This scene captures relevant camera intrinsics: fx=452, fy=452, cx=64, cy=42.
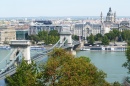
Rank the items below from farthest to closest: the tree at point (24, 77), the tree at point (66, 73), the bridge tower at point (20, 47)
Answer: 1. the bridge tower at point (20, 47)
2. the tree at point (24, 77)
3. the tree at point (66, 73)

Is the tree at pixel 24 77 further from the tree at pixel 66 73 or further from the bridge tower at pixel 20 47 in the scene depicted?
the bridge tower at pixel 20 47

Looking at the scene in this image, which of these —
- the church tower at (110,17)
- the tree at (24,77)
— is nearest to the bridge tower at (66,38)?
the tree at (24,77)

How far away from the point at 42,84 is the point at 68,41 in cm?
1671

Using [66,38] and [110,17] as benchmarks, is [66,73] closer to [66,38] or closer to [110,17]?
[66,38]

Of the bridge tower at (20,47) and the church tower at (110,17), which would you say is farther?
the church tower at (110,17)

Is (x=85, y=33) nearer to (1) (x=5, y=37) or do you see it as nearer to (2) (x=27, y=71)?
(1) (x=5, y=37)

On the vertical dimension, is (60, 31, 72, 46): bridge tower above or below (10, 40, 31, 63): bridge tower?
below

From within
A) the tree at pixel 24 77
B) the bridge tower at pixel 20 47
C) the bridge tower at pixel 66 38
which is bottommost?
the bridge tower at pixel 66 38

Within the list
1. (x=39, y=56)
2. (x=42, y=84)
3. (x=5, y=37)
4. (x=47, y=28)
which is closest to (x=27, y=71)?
(x=42, y=84)

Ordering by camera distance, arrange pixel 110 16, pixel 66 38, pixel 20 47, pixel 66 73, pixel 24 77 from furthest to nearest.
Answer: pixel 110 16 < pixel 66 38 < pixel 20 47 < pixel 24 77 < pixel 66 73

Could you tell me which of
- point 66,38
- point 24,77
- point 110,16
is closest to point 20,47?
point 24,77
